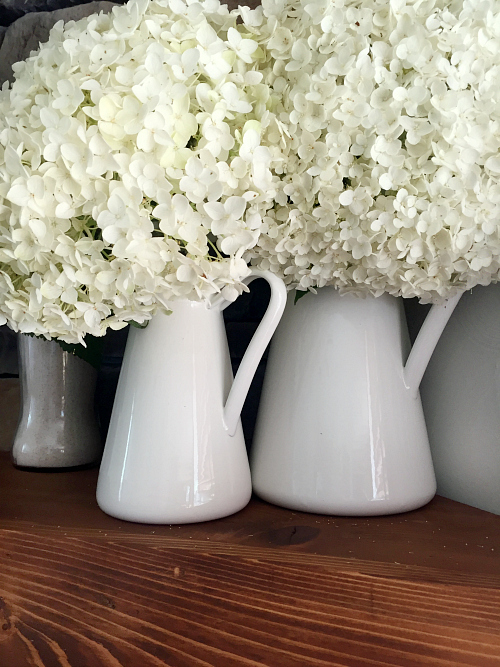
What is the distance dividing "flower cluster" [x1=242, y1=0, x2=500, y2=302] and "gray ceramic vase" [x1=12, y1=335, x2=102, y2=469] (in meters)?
0.40

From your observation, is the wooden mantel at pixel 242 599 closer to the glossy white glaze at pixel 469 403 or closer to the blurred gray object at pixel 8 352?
the glossy white glaze at pixel 469 403

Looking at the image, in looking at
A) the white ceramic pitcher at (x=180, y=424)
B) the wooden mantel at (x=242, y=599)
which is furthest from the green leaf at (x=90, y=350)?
the wooden mantel at (x=242, y=599)

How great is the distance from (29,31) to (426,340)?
2.51 feet

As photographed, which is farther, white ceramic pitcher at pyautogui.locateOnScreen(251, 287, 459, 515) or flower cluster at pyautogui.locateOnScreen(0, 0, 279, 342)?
white ceramic pitcher at pyautogui.locateOnScreen(251, 287, 459, 515)

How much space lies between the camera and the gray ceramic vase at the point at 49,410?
2.67 feet

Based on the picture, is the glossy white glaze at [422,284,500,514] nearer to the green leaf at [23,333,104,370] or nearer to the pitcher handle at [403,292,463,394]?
the pitcher handle at [403,292,463,394]

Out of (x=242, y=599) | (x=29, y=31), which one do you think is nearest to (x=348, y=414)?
(x=242, y=599)

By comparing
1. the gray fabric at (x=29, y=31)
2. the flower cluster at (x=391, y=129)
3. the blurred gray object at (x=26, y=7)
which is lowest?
the flower cluster at (x=391, y=129)

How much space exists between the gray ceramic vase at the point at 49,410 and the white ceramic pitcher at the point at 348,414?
0.90ft

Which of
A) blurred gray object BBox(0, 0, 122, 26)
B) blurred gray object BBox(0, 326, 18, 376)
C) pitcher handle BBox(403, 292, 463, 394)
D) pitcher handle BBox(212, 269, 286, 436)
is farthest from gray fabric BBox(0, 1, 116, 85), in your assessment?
pitcher handle BBox(403, 292, 463, 394)

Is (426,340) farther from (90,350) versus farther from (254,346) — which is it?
(90,350)

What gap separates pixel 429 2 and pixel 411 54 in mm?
62

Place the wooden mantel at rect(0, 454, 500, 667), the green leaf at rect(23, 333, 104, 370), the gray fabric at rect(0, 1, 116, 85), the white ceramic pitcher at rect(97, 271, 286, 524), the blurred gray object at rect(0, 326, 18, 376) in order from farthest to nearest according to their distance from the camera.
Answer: the blurred gray object at rect(0, 326, 18, 376) < the gray fabric at rect(0, 1, 116, 85) < the green leaf at rect(23, 333, 104, 370) < the white ceramic pitcher at rect(97, 271, 286, 524) < the wooden mantel at rect(0, 454, 500, 667)

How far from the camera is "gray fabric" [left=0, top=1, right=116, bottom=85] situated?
92 centimetres
